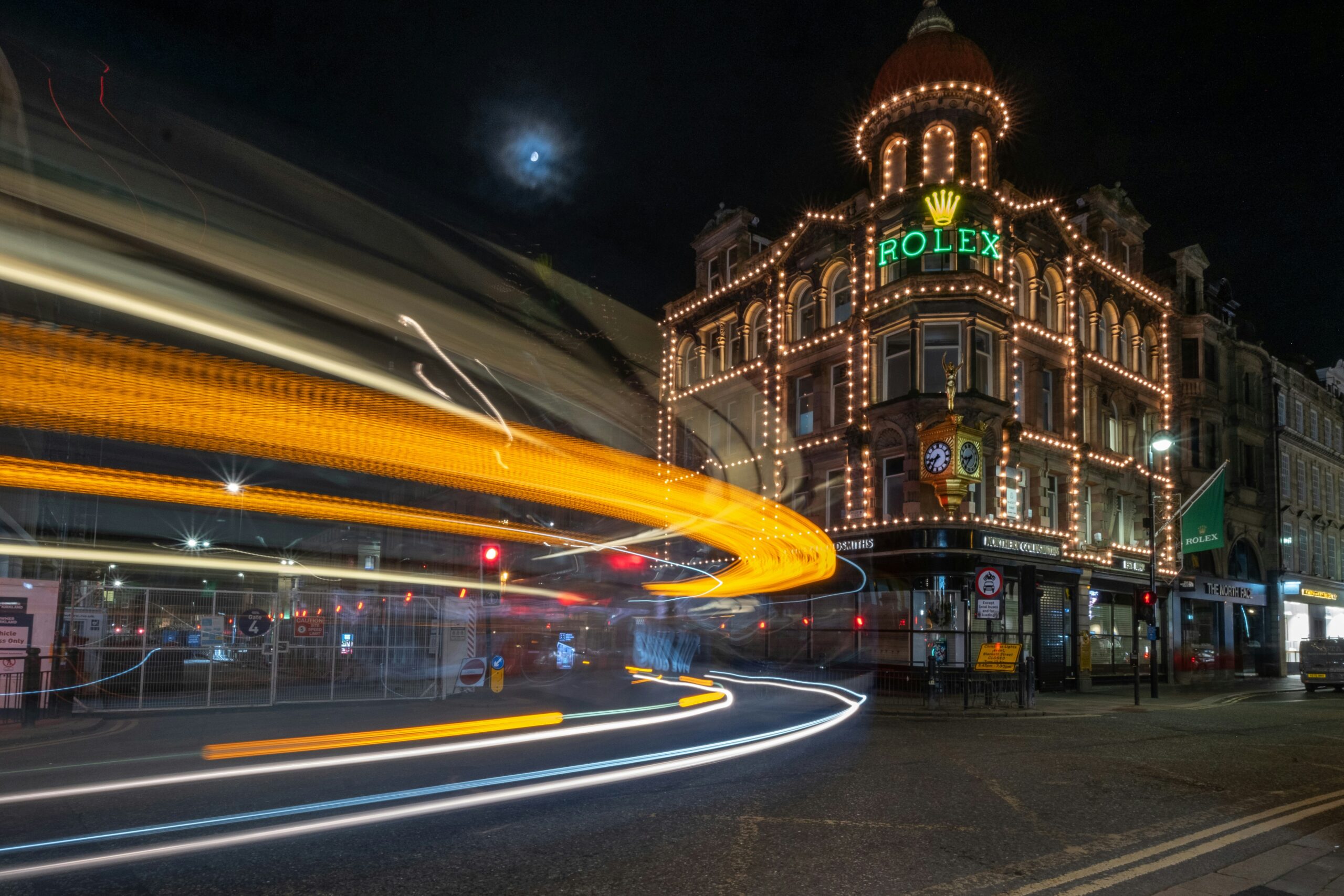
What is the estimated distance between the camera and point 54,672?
16.6 m

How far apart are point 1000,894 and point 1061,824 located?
2587 mm

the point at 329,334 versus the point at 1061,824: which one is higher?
the point at 329,334

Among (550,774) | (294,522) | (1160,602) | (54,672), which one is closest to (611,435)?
(294,522)

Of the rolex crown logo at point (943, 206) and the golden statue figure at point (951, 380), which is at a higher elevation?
the rolex crown logo at point (943, 206)

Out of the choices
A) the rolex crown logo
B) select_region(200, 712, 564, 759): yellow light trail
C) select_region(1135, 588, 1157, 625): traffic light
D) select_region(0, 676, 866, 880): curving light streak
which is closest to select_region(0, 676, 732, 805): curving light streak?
select_region(200, 712, 564, 759): yellow light trail

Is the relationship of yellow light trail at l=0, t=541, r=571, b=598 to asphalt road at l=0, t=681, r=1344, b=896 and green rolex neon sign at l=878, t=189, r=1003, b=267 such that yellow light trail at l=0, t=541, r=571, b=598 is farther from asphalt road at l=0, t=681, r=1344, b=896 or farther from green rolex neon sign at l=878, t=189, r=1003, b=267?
green rolex neon sign at l=878, t=189, r=1003, b=267

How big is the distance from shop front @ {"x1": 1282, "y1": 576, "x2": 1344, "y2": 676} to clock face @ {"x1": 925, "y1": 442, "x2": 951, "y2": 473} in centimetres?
2782

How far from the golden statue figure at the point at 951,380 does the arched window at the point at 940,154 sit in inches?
246

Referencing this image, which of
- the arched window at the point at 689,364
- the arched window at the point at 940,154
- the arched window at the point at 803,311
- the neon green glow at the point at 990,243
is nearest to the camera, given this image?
the neon green glow at the point at 990,243

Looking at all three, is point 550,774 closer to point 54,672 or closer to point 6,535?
point 54,672

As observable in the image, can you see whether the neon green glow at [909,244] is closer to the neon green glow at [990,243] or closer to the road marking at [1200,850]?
the neon green glow at [990,243]

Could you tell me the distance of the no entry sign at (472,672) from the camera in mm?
19797

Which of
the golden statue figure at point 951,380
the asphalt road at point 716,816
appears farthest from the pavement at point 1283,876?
the golden statue figure at point 951,380

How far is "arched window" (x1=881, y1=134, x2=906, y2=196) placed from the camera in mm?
30328
